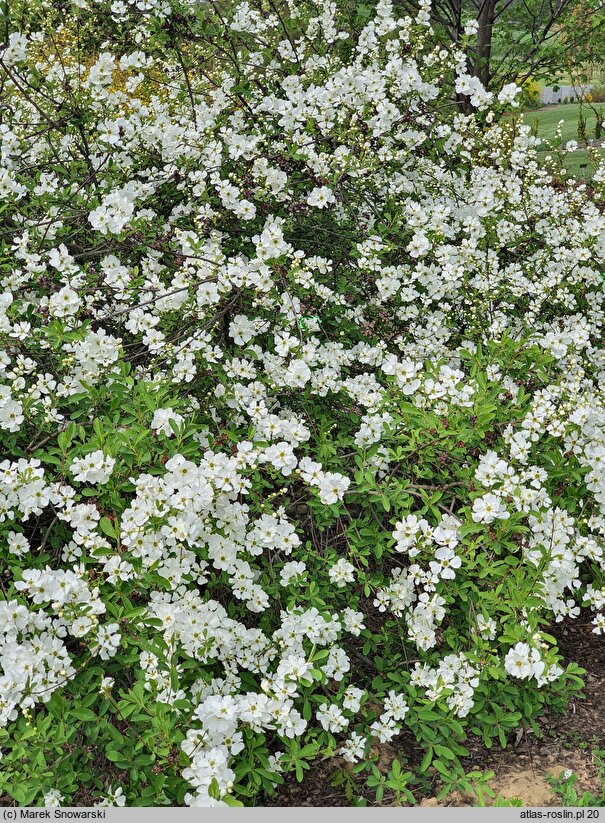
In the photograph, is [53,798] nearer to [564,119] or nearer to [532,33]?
[532,33]

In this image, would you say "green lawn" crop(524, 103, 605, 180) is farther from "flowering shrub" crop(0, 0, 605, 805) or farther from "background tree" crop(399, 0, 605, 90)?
"flowering shrub" crop(0, 0, 605, 805)

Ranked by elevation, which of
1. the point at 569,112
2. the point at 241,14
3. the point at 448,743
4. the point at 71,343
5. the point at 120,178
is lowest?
the point at 448,743

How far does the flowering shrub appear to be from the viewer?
2146 mm

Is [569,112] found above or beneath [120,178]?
above

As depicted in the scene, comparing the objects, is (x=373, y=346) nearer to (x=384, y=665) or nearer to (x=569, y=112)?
(x=384, y=665)

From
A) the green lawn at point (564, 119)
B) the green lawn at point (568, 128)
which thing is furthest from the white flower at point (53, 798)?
the green lawn at point (564, 119)

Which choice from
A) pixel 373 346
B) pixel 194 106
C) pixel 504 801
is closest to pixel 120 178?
pixel 194 106

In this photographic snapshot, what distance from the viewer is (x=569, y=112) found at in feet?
41.6

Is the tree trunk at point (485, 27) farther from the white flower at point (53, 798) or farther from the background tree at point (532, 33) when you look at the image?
the white flower at point (53, 798)

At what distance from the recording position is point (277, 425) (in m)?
2.51

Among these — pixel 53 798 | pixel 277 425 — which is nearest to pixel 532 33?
pixel 277 425

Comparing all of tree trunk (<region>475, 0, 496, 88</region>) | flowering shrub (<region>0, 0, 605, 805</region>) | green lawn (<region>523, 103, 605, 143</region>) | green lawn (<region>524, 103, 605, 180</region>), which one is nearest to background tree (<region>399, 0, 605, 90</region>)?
tree trunk (<region>475, 0, 496, 88</region>)

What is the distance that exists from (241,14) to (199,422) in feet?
7.38

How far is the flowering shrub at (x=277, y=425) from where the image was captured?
2.15 meters
